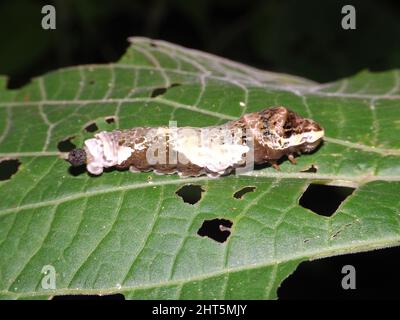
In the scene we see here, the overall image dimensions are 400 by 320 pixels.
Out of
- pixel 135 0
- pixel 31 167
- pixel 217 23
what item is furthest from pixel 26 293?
pixel 217 23

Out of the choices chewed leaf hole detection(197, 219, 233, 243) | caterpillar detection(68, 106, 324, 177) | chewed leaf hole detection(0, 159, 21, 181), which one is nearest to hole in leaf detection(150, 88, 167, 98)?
caterpillar detection(68, 106, 324, 177)

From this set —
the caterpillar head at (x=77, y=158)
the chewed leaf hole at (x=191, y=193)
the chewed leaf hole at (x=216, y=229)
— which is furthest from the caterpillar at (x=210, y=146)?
the chewed leaf hole at (x=216, y=229)

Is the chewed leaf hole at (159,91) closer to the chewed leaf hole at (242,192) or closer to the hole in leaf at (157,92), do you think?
the hole in leaf at (157,92)

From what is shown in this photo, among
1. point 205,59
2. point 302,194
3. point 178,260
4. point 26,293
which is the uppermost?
point 205,59

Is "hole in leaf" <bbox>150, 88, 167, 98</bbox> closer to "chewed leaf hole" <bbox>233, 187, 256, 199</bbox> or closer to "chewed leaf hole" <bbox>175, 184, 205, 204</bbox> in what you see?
"chewed leaf hole" <bbox>175, 184, 205, 204</bbox>

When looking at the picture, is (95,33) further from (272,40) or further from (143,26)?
(272,40)
